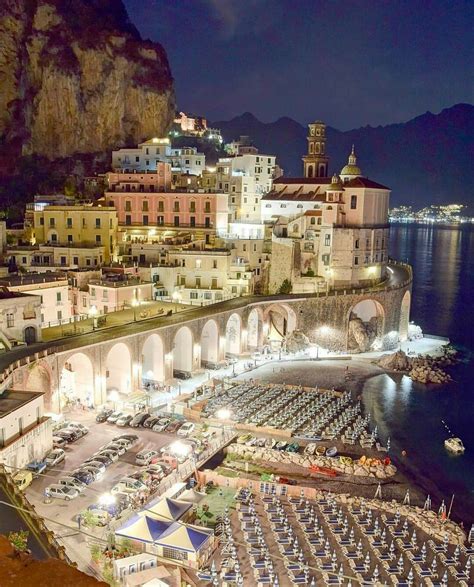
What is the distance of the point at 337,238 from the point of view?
57.2 meters

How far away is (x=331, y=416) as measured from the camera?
124 feet

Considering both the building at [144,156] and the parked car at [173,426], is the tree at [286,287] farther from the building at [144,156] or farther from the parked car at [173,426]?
the parked car at [173,426]

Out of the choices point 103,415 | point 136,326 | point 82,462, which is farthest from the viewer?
point 136,326

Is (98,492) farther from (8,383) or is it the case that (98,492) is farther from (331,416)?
(331,416)

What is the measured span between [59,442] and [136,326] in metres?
11.0

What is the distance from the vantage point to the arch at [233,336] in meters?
49.1

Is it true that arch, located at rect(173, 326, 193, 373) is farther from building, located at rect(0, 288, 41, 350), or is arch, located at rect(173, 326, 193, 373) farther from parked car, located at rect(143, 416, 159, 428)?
building, located at rect(0, 288, 41, 350)

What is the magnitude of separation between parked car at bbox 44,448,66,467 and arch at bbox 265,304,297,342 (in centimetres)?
2733

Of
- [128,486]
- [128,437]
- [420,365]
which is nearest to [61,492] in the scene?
[128,486]

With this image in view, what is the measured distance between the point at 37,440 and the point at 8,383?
2995 mm

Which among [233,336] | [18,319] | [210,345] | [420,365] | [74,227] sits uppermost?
[74,227]

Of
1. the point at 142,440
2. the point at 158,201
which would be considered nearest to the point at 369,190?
the point at 158,201

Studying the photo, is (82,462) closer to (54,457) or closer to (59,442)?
(54,457)

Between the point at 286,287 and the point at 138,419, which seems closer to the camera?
the point at 138,419
